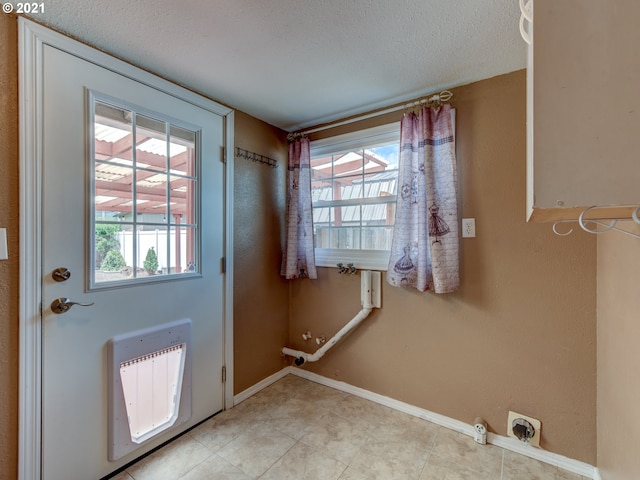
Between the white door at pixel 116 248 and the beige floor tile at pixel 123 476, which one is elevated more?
the white door at pixel 116 248

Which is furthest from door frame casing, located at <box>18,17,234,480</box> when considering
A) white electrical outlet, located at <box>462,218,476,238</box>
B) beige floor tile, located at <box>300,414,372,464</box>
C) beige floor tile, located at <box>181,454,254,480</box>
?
white electrical outlet, located at <box>462,218,476,238</box>

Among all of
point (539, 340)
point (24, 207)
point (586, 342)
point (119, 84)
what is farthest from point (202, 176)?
point (586, 342)

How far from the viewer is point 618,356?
3.74 ft

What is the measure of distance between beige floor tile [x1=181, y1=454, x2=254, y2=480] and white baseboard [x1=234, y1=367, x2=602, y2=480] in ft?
1.80

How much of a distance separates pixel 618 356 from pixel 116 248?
2338mm

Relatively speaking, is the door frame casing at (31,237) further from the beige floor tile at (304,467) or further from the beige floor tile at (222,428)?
the beige floor tile at (304,467)

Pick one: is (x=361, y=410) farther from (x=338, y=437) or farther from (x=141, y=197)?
(x=141, y=197)

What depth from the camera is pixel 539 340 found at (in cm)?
158

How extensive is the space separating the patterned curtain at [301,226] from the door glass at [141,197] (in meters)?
0.74

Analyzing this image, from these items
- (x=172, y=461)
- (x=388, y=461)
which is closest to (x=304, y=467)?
(x=388, y=461)

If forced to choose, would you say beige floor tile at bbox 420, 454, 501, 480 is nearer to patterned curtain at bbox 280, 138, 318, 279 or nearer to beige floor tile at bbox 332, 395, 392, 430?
beige floor tile at bbox 332, 395, 392, 430

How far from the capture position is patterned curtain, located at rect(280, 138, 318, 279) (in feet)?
7.57

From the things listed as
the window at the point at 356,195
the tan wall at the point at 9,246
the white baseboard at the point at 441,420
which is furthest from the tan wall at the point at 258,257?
the tan wall at the point at 9,246

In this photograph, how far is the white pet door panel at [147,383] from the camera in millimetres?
1470
